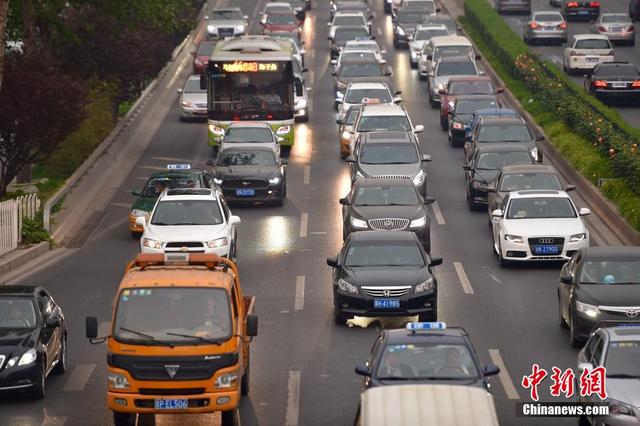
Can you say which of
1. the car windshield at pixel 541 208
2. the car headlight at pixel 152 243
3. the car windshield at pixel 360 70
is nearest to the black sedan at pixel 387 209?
the car windshield at pixel 541 208

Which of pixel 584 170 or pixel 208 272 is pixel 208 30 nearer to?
pixel 584 170

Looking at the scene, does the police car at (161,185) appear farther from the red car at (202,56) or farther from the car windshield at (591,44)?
the car windshield at (591,44)

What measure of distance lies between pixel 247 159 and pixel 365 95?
1191 cm

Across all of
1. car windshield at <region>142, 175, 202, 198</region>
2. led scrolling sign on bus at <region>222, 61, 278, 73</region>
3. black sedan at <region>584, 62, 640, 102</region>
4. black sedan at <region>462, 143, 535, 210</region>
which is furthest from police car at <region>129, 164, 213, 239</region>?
black sedan at <region>584, 62, 640, 102</region>

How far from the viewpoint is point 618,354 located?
61.4ft

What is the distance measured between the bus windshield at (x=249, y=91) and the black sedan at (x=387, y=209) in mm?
11843

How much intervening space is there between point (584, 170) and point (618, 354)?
2190 cm

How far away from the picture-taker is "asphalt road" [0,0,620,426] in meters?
21.2

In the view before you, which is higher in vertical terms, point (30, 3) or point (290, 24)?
point (30, 3)

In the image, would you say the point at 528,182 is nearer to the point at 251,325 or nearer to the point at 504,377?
the point at 504,377

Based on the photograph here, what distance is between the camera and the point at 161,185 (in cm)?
3634

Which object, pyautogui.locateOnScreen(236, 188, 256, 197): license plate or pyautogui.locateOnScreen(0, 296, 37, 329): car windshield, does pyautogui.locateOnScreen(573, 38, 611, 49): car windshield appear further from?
pyautogui.locateOnScreen(0, 296, 37, 329): car windshield

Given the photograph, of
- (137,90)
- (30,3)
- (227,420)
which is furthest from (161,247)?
(137,90)

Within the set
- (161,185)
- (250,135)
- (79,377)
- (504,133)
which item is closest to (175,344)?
(79,377)
